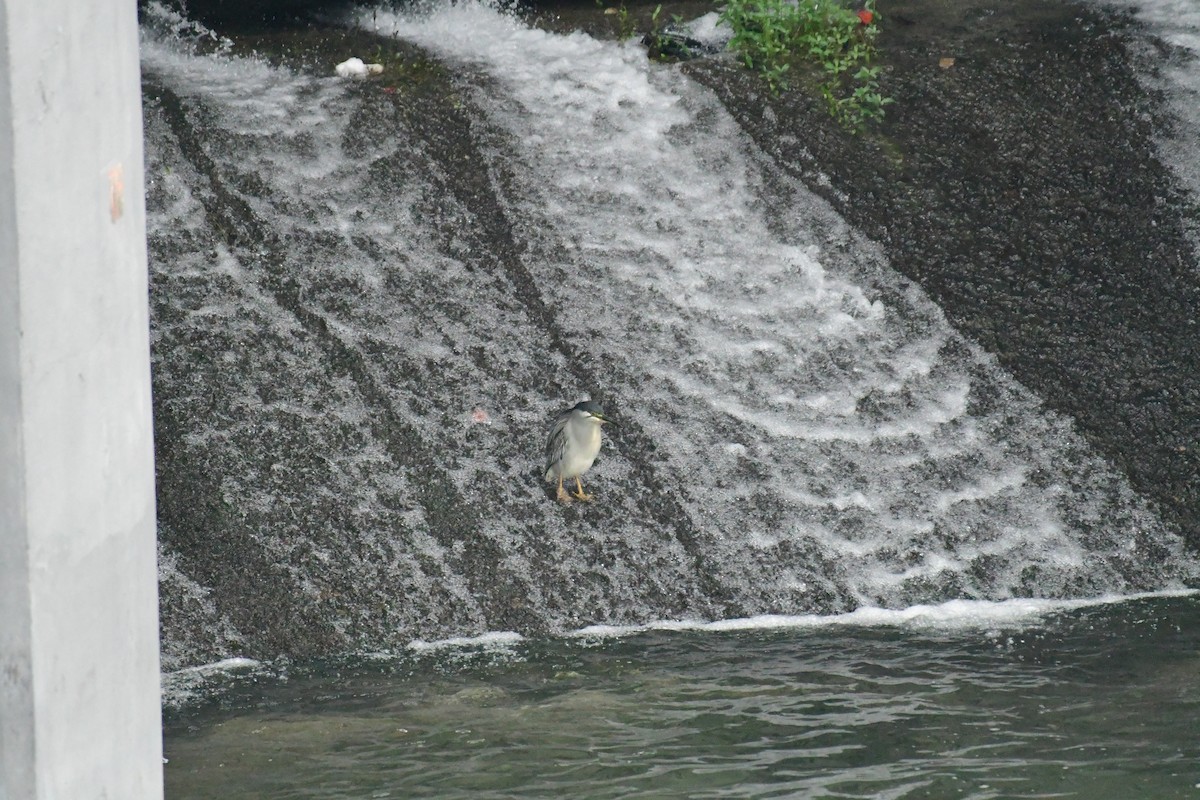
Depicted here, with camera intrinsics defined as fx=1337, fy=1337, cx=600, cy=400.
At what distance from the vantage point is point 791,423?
708cm

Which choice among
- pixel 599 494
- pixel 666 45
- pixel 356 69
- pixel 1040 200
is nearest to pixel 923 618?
pixel 599 494

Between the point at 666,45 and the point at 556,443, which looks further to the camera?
the point at 666,45

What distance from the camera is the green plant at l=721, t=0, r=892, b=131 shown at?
31.1 ft

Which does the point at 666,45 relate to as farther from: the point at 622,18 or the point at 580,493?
the point at 580,493

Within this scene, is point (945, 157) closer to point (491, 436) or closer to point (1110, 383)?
point (1110, 383)

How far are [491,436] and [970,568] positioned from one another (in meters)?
2.45

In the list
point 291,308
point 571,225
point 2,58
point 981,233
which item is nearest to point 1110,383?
point 981,233

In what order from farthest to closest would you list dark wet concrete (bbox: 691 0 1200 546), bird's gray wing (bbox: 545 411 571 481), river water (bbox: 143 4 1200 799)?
dark wet concrete (bbox: 691 0 1200 546) < bird's gray wing (bbox: 545 411 571 481) < river water (bbox: 143 4 1200 799)

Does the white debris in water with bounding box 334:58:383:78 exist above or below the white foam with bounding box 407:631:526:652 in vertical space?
above

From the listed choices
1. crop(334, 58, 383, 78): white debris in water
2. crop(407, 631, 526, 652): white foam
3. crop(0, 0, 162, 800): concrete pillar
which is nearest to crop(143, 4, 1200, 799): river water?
crop(407, 631, 526, 652): white foam

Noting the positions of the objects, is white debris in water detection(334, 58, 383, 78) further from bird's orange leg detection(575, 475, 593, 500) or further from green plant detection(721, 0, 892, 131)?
bird's orange leg detection(575, 475, 593, 500)

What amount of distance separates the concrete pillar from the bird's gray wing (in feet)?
9.66

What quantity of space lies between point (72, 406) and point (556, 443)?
336 centimetres

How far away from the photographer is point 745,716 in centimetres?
520
